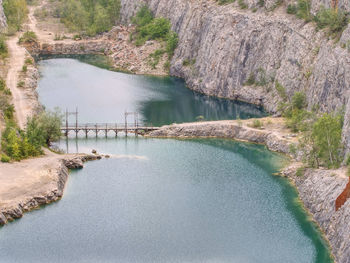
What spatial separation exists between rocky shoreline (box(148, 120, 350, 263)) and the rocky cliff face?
34.9 feet

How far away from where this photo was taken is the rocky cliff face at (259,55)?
410 feet

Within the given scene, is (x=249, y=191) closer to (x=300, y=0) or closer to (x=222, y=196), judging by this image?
(x=222, y=196)

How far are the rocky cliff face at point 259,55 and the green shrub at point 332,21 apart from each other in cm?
180

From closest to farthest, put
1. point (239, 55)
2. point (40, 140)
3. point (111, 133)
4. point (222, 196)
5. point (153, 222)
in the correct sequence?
point (153, 222) → point (222, 196) → point (40, 140) → point (111, 133) → point (239, 55)

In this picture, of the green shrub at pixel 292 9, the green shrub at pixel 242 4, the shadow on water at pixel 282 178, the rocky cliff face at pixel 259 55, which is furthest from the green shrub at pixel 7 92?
the green shrub at pixel 292 9

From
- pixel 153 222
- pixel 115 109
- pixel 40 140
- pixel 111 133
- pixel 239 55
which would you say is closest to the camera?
pixel 153 222

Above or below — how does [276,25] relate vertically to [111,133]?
above

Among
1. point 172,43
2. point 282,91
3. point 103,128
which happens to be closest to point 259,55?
point 282,91

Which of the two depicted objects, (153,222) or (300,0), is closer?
(153,222)

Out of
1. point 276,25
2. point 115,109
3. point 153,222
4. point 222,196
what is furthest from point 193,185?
point 276,25

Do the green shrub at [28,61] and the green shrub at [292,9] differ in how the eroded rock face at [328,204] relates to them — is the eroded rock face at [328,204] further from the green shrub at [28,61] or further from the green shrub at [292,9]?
the green shrub at [28,61]

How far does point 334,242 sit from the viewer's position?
8625 cm

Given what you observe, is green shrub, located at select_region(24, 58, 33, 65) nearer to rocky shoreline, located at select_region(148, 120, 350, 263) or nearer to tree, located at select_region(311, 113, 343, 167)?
rocky shoreline, located at select_region(148, 120, 350, 263)

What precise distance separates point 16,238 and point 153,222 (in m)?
17.3
